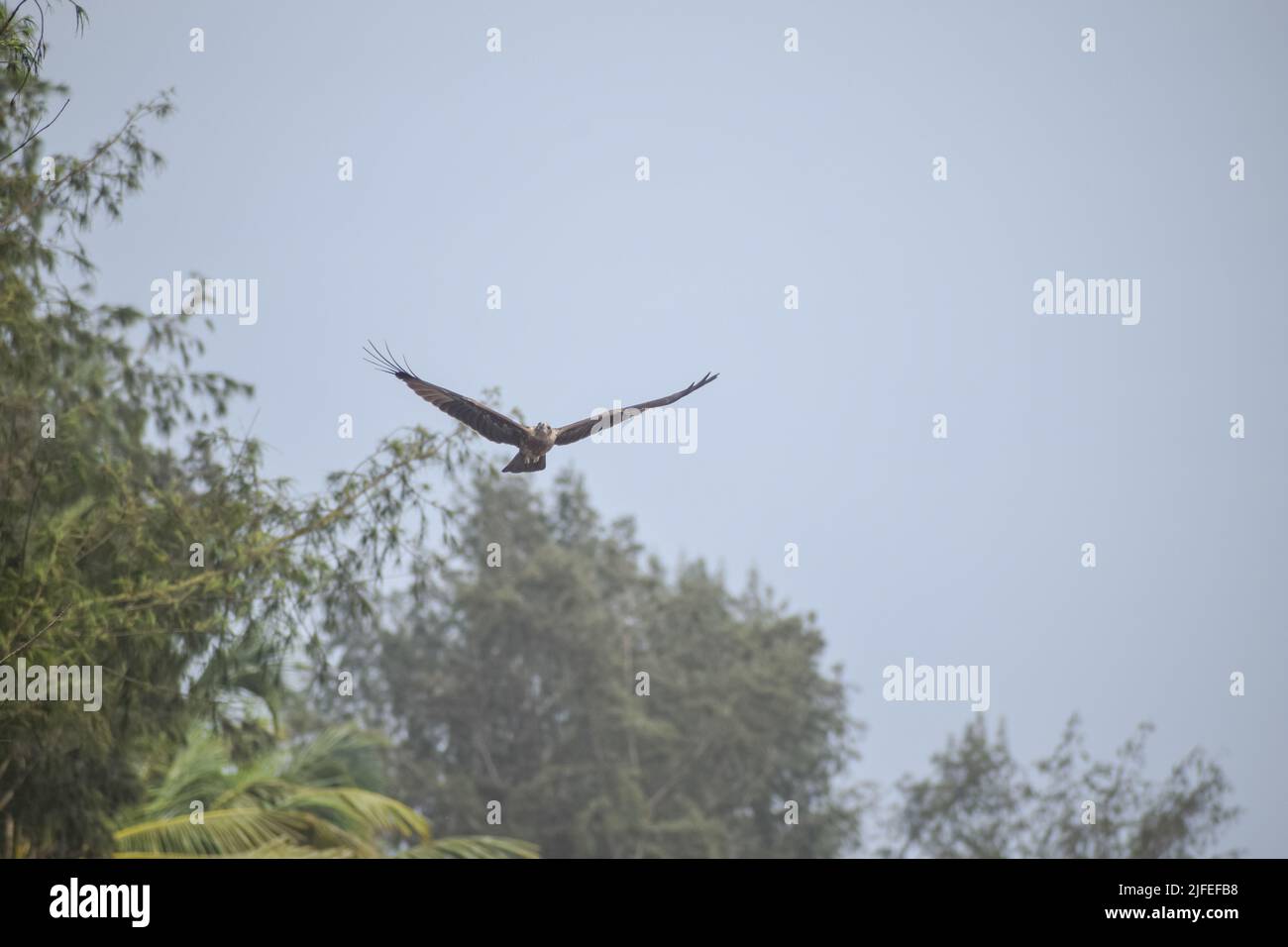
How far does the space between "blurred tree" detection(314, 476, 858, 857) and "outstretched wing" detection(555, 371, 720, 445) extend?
24683 mm

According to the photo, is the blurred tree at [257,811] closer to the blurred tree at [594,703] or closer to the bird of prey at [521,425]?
the bird of prey at [521,425]

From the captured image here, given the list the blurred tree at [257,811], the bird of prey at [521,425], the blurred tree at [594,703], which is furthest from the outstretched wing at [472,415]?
the blurred tree at [594,703]

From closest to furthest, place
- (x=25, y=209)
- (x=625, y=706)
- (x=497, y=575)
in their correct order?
(x=25, y=209)
(x=625, y=706)
(x=497, y=575)

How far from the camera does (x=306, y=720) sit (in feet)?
117

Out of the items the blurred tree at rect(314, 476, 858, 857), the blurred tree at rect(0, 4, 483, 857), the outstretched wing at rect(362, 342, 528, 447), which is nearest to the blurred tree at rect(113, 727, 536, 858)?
the blurred tree at rect(0, 4, 483, 857)

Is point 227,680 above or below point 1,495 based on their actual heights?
below

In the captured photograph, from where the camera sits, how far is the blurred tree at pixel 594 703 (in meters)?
33.1

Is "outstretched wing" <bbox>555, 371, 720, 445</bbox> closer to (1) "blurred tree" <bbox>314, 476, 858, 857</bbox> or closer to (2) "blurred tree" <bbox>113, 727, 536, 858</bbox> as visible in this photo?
(2) "blurred tree" <bbox>113, 727, 536, 858</bbox>

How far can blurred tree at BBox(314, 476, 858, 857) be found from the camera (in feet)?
109

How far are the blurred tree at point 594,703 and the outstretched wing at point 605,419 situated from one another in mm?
24683
